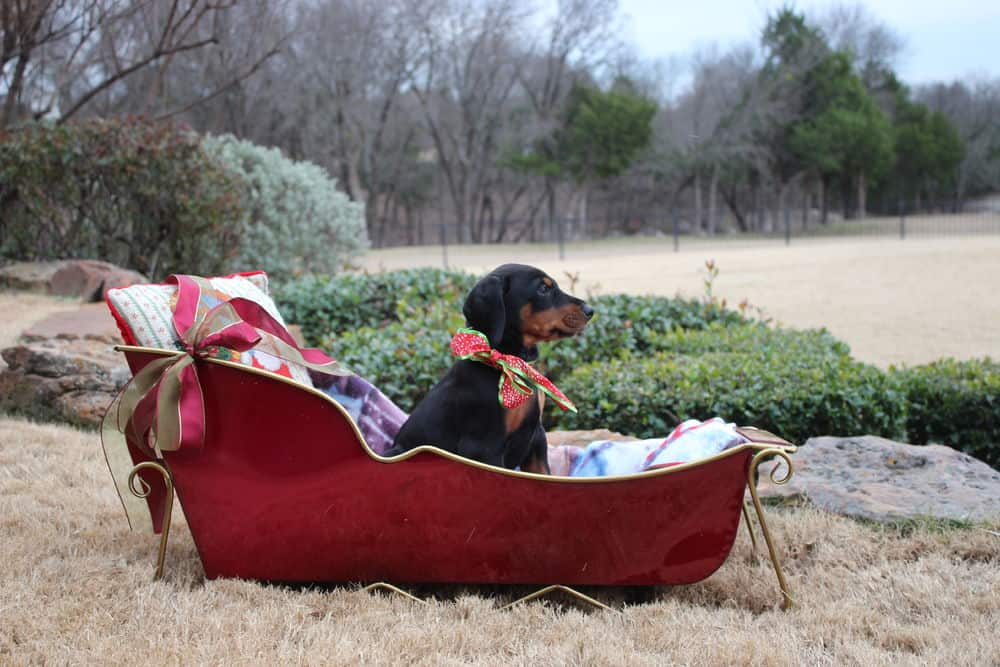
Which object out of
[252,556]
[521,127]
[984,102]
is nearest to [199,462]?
[252,556]

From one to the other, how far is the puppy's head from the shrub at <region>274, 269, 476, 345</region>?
470 cm

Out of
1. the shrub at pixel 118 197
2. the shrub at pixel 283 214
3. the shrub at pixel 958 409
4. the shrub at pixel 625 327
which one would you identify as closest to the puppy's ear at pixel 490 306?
the shrub at pixel 625 327

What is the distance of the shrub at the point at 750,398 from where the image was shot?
4715 millimetres

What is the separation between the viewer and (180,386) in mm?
2742

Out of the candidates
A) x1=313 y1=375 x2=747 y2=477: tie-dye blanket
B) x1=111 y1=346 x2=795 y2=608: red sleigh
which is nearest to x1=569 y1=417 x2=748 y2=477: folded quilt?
x1=313 y1=375 x2=747 y2=477: tie-dye blanket

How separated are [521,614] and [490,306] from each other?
946 mm

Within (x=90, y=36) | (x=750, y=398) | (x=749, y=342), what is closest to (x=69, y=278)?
(x=90, y=36)

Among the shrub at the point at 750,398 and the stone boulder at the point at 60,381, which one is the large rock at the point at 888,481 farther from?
the stone boulder at the point at 60,381

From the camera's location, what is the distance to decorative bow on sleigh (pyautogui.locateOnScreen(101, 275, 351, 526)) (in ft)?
8.93

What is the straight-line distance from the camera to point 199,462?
282cm

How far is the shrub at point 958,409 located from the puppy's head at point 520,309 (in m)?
2.90

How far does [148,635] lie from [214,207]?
329 inches

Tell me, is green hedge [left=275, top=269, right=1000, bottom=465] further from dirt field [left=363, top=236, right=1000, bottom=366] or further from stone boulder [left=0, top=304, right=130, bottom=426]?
dirt field [left=363, top=236, right=1000, bottom=366]

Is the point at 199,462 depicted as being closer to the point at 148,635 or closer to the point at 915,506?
the point at 148,635
